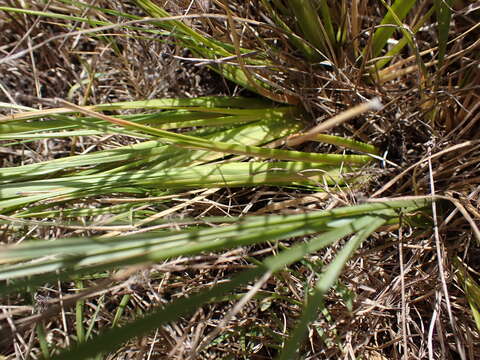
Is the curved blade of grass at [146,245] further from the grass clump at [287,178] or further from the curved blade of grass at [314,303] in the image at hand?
the grass clump at [287,178]

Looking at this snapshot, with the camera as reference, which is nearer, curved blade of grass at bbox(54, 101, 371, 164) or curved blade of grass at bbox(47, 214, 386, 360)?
curved blade of grass at bbox(47, 214, 386, 360)

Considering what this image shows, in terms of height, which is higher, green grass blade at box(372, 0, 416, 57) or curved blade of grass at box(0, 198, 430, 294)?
green grass blade at box(372, 0, 416, 57)

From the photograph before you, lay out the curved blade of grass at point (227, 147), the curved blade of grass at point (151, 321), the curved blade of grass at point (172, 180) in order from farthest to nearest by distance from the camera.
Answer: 1. the curved blade of grass at point (172, 180)
2. the curved blade of grass at point (227, 147)
3. the curved blade of grass at point (151, 321)

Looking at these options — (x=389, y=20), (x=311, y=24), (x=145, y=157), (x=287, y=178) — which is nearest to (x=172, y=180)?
(x=145, y=157)

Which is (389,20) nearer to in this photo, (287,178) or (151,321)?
(287,178)

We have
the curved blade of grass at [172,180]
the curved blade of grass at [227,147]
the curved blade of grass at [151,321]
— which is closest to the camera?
the curved blade of grass at [151,321]

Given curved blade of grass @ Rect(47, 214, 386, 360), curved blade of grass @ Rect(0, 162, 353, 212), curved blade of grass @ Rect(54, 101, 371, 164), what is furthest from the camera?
curved blade of grass @ Rect(0, 162, 353, 212)

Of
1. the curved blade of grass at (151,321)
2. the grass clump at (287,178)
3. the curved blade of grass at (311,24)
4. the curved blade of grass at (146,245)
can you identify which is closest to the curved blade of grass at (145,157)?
the grass clump at (287,178)

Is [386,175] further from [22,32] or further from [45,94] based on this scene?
[22,32]

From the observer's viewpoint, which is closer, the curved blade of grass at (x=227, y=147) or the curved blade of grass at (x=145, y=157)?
the curved blade of grass at (x=227, y=147)

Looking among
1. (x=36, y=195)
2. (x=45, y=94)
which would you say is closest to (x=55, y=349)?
(x=36, y=195)

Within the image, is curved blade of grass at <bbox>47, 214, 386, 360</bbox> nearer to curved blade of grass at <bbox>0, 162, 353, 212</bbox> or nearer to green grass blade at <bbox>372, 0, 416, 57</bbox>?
curved blade of grass at <bbox>0, 162, 353, 212</bbox>

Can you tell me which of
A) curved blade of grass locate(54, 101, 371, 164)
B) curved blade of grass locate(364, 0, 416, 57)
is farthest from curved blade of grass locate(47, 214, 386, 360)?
curved blade of grass locate(364, 0, 416, 57)
